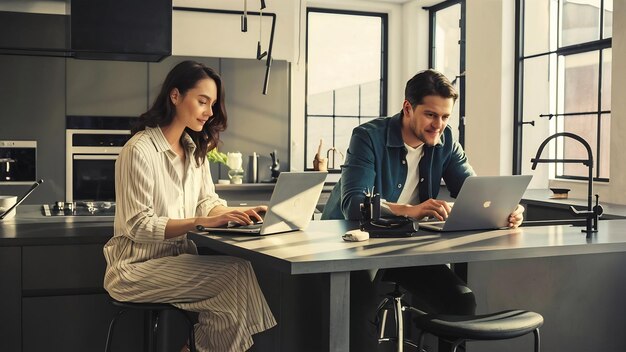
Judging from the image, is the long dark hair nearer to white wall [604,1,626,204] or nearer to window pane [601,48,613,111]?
white wall [604,1,626,204]

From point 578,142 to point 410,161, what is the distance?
2.87m

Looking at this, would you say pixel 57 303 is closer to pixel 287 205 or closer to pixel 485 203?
pixel 287 205

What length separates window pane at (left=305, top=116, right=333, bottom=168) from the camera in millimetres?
7957

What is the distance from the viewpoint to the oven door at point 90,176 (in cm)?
658

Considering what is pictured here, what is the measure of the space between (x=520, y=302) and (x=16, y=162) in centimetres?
490

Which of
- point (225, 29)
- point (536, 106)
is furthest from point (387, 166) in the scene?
point (225, 29)

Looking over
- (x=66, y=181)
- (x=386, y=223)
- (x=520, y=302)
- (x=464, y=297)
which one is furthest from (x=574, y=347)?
(x=66, y=181)

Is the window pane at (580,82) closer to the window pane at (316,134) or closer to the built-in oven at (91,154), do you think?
the window pane at (316,134)

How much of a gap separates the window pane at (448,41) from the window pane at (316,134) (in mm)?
1294

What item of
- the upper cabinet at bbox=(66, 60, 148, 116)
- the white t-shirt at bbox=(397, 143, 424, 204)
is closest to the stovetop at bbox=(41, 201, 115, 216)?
the white t-shirt at bbox=(397, 143, 424, 204)

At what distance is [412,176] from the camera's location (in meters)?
3.39

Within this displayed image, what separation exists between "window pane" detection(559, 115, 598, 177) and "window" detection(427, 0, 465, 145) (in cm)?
137

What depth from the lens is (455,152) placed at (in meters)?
3.46

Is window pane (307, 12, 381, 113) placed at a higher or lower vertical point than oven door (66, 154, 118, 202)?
higher
